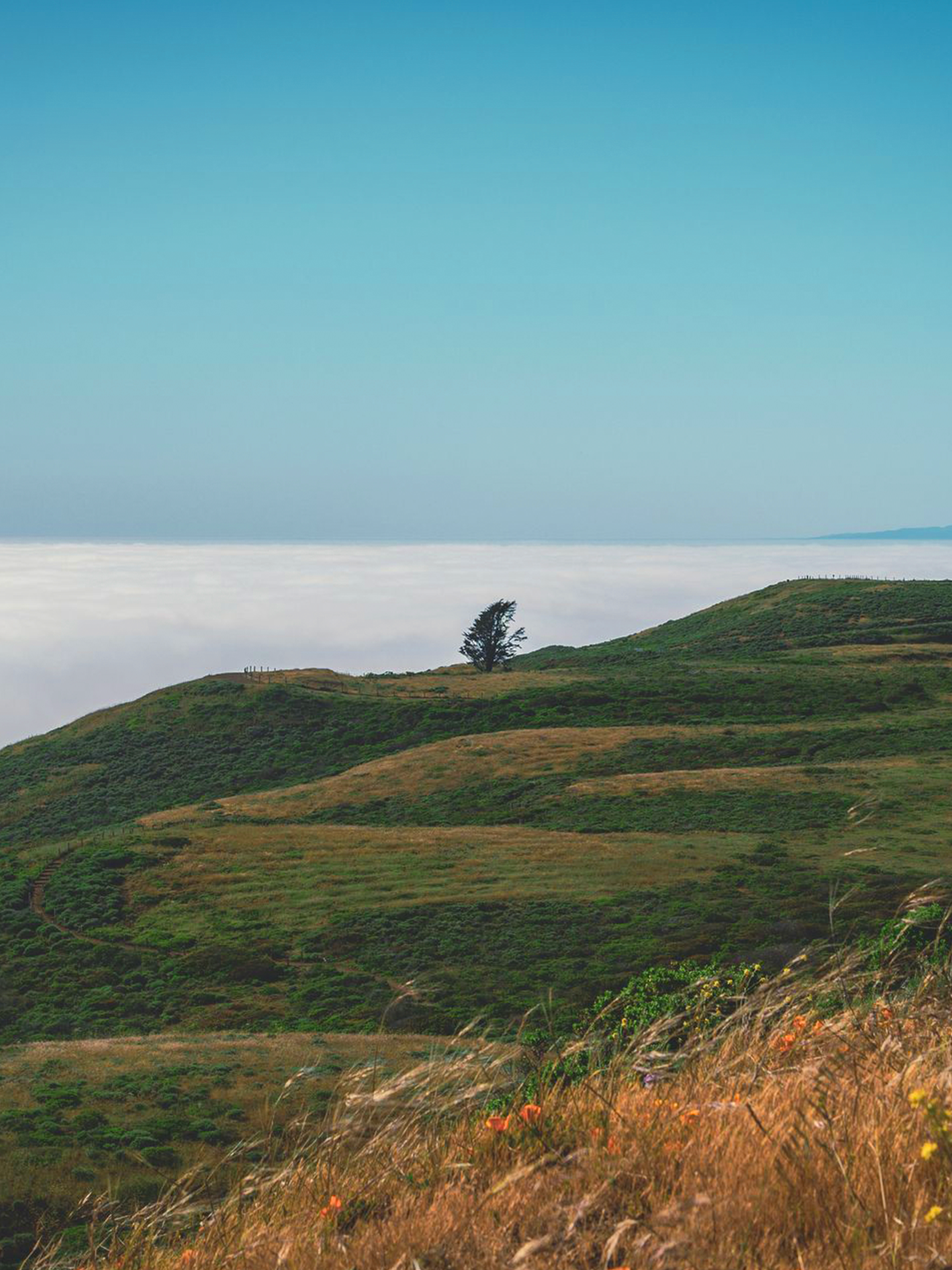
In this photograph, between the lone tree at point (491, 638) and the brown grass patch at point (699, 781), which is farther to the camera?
the lone tree at point (491, 638)

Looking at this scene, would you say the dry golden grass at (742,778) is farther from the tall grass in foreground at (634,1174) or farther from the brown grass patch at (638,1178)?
the brown grass patch at (638,1178)

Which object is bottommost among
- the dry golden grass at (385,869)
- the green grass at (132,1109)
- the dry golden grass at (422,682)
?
the dry golden grass at (385,869)

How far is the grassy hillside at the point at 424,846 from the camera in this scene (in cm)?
3142

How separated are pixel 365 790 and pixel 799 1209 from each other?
64023 mm

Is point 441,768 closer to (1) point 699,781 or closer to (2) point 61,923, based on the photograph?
(1) point 699,781

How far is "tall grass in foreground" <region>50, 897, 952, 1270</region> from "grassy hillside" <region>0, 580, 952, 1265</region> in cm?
62

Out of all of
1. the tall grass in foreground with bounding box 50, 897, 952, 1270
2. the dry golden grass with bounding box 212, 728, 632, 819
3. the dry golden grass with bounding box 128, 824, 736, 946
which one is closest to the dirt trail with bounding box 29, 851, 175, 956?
the dry golden grass with bounding box 128, 824, 736, 946

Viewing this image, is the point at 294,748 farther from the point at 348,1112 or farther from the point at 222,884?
the point at 348,1112

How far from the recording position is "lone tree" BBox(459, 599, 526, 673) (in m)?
114

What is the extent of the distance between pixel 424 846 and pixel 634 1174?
45.9m

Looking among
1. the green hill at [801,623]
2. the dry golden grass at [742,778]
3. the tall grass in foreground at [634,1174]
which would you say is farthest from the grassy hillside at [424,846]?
the green hill at [801,623]

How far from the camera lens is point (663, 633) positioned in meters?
145

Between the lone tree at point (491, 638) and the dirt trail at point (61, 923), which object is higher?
the lone tree at point (491, 638)

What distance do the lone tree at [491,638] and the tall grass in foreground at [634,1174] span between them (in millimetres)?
108915
